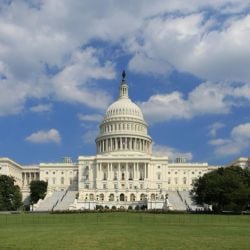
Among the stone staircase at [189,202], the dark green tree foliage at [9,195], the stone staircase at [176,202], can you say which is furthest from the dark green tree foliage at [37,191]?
the stone staircase at [189,202]

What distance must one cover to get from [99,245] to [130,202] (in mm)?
113245

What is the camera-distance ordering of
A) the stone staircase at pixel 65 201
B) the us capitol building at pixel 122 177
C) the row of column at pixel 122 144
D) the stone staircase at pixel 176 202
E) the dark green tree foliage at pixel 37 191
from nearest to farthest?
the stone staircase at pixel 176 202, the stone staircase at pixel 65 201, the us capitol building at pixel 122 177, the dark green tree foliage at pixel 37 191, the row of column at pixel 122 144

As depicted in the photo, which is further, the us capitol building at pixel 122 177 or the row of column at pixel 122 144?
the row of column at pixel 122 144

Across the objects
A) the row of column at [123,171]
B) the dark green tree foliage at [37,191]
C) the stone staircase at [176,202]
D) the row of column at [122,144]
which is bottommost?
the stone staircase at [176,202]

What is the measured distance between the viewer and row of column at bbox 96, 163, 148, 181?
593ft

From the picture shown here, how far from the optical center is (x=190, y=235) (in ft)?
145

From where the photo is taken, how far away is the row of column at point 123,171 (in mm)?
180875

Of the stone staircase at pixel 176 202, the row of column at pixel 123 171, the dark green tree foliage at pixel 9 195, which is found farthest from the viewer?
the row of column at pixel 123 171

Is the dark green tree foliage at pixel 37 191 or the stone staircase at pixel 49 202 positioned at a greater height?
the dark green tree foliage at pixel 37 191

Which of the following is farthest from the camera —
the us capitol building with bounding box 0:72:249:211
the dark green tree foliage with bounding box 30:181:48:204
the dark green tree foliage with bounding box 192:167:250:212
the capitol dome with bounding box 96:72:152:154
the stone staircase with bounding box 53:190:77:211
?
the capitol dome with bounding box 96:72:152:154

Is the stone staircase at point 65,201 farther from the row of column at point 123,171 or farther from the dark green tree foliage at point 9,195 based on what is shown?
the row of column at point 123,171

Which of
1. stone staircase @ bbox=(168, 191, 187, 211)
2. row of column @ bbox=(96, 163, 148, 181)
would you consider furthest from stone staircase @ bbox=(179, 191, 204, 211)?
row of column @ bbox=(96, 163, 148, 181)

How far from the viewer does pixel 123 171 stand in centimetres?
18212

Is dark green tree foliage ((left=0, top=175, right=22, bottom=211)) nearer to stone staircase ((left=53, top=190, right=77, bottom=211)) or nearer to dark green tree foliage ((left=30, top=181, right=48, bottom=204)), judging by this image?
stone staircase ((left=53, top=190, right=77, bottom=211))
